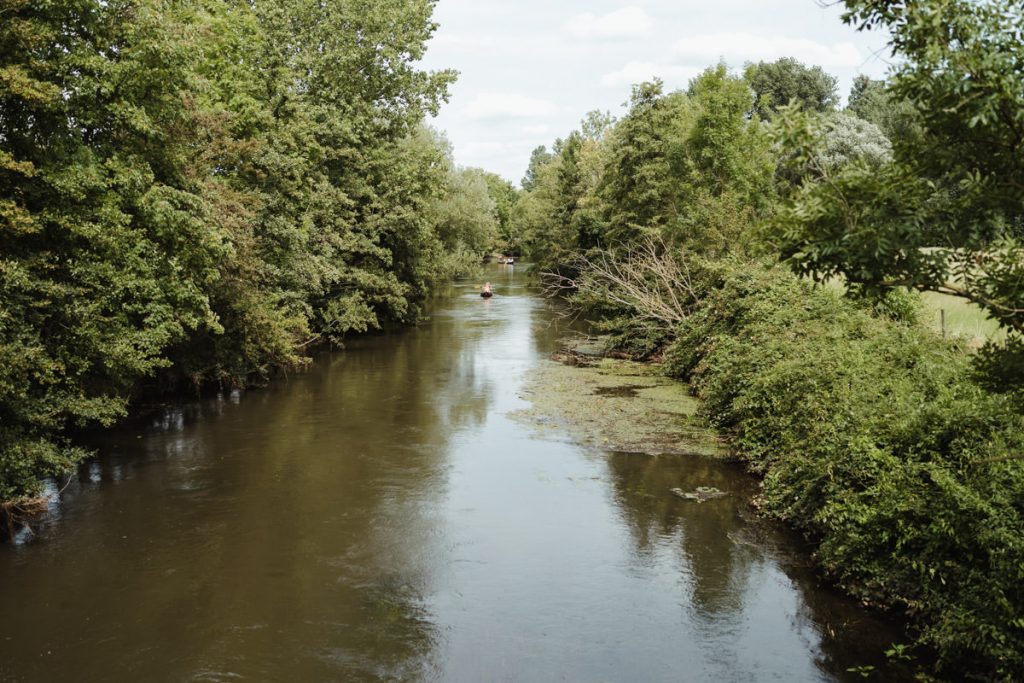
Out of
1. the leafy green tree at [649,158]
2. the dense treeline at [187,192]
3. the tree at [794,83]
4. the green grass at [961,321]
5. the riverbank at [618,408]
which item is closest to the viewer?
the dense treeline at [187,192]

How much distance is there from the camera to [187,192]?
18.7 m

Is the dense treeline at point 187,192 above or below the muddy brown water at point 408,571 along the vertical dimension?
above

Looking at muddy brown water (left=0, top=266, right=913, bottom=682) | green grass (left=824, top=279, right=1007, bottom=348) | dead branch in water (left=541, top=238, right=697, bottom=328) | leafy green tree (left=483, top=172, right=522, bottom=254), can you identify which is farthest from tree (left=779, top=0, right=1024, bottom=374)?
leafy green tree (left=483, top=172, right=522, bottom=254)

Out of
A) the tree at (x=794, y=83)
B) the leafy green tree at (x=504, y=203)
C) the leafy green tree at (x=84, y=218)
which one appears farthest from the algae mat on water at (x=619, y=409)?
the leafy green tree at (x=504, y=203)

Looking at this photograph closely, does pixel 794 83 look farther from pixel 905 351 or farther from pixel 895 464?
pixel 895 464

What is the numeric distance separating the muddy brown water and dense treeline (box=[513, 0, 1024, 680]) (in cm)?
102

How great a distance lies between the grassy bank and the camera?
27.7ft

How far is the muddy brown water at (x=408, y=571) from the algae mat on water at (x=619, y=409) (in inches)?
29.9

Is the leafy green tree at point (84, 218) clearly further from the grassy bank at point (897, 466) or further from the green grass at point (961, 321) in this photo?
the green grass at point (961, 321)

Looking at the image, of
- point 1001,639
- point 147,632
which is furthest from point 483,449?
point 1001,639

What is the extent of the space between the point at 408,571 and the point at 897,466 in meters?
6.97

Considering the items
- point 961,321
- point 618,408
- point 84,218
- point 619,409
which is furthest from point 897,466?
point 84,218

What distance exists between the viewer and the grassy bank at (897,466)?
845 centimetres

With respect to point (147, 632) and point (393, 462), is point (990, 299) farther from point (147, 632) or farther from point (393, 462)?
point (393, 462)
